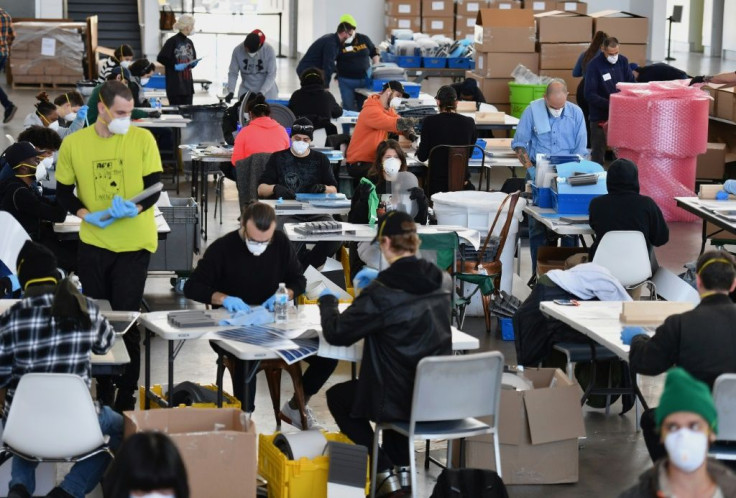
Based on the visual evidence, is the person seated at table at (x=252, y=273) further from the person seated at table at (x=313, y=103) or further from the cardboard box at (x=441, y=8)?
the cardboard box at (x=441, y=8)

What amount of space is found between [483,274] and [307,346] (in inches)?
105

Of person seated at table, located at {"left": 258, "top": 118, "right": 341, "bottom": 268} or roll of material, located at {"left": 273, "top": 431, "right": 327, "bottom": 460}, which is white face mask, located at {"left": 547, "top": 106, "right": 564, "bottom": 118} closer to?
person seated at table, located at {"left": 258, "top": 118, "right": 341, "bottom": 268}

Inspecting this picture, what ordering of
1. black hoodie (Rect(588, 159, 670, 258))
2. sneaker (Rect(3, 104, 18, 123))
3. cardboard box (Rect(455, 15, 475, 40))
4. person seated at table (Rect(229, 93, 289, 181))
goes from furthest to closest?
cardboard box (Rect(455, 15, 475, 40)) → sneaker (Rect(3, 104, 18, 123)) → person seated at table (Rect(229, 93, 289, 181)) → black hoodie (Rect(588, 159, 670, 258))

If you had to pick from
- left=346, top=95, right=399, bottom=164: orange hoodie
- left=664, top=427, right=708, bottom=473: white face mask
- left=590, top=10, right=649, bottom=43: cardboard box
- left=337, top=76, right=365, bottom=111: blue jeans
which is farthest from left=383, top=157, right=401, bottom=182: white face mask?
left=590, top=10, right=649, bottom=43: cardboard box

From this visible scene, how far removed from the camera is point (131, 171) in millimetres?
6301

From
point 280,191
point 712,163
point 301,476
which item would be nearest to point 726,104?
point 712,163

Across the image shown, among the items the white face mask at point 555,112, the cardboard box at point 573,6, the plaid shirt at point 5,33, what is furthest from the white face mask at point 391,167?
the cardboard box at point 573,6

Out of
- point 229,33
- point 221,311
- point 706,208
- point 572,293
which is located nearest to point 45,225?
point 221,311

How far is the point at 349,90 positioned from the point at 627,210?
26.9 feet

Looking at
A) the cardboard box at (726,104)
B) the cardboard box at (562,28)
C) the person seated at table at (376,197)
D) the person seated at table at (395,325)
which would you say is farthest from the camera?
the cardboard box at (562,28)

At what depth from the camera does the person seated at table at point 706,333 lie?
15.6 ft

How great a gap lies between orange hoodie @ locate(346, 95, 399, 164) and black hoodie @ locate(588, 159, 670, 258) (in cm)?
289

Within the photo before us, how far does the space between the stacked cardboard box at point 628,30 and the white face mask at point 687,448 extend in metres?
12.6

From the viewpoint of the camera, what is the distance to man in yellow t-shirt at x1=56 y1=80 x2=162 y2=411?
20.6ft
